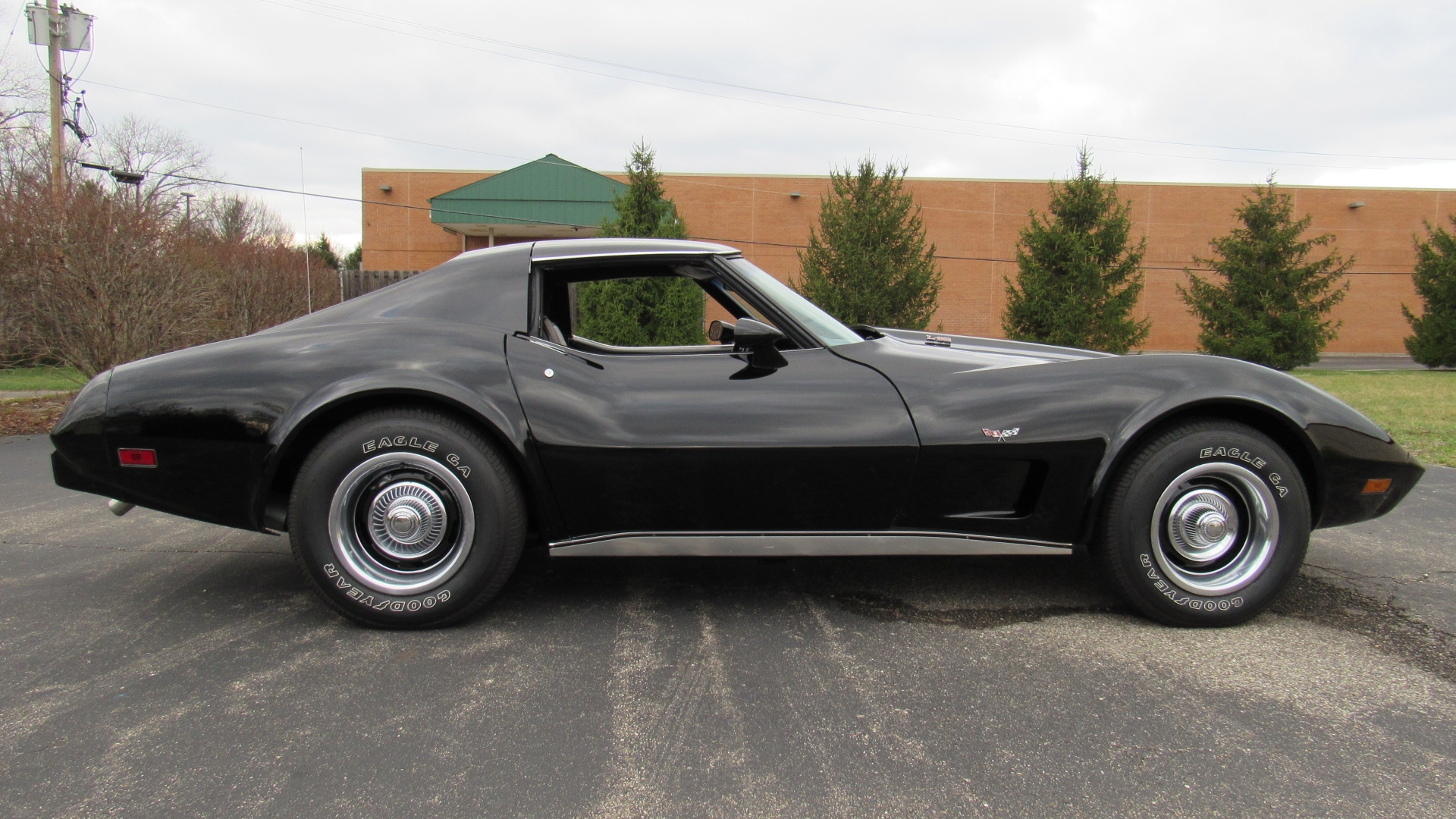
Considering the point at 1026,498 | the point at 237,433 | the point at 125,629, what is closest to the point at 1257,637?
the point at 1026,498

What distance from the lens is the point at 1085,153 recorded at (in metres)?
16.2

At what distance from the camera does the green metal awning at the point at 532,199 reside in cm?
2462

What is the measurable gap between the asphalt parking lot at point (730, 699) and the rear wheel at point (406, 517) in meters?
0.15

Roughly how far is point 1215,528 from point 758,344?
5.31 ft

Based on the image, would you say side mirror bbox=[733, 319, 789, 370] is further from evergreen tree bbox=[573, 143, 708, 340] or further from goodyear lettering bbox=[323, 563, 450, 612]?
evergreen tree bbox=[573, 143, 708, 340]

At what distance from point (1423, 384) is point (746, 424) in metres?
16.4

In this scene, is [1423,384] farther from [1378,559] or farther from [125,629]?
[125,629]

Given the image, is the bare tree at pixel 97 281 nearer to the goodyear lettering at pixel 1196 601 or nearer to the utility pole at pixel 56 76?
the utility pole at pixel 56 76

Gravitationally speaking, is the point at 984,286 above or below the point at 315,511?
above

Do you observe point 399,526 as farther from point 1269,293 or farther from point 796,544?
point 1269,293

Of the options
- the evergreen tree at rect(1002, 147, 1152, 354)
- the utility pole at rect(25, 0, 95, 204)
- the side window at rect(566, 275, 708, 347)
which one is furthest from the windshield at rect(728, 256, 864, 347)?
the utility pole at rect(25, 0, 95, 204)

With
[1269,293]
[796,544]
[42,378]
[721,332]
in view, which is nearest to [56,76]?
[42,378]

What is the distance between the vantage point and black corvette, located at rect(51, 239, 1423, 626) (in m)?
2.59

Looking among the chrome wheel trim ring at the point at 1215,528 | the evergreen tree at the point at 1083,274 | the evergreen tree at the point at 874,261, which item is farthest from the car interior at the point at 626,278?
the evergreen tree at the point at 1083,274
